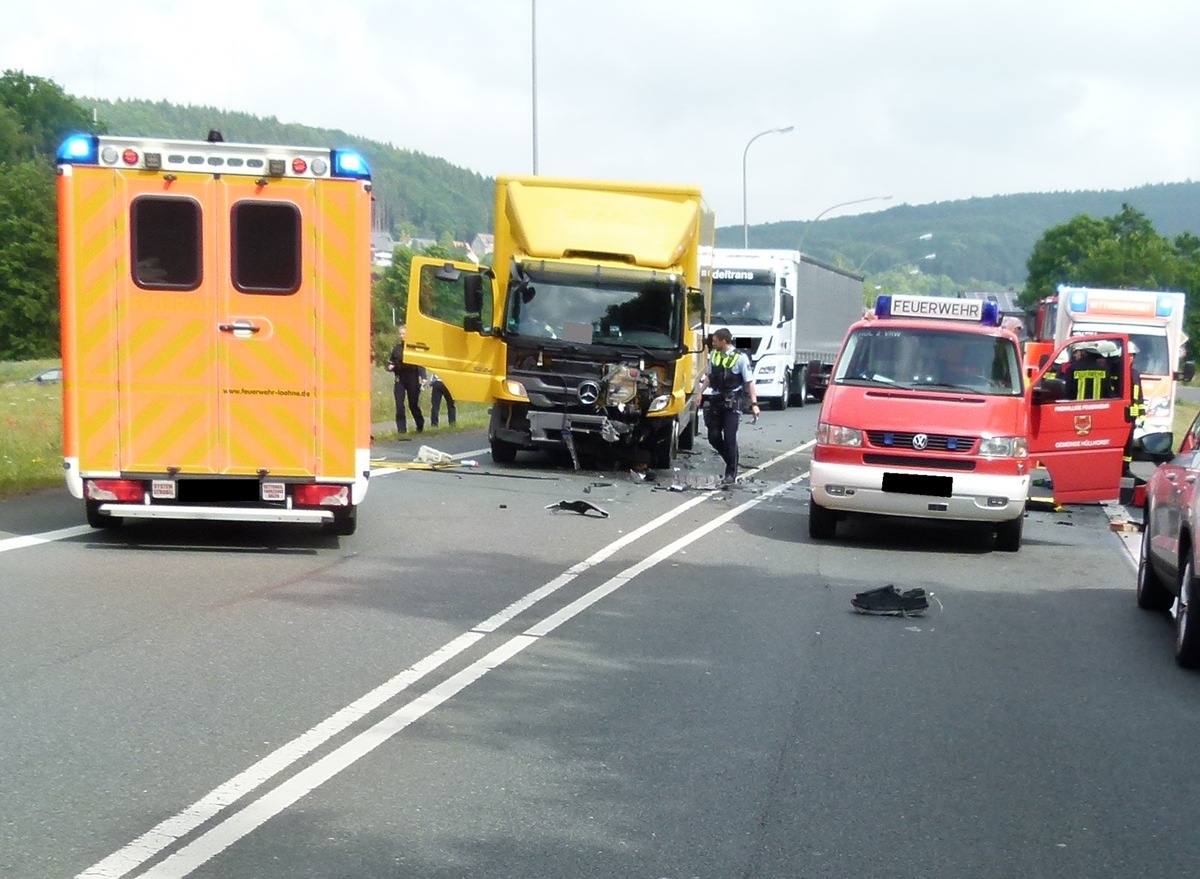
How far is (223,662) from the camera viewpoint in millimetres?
7621

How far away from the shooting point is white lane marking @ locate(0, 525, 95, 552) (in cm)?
1114

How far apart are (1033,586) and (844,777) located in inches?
231

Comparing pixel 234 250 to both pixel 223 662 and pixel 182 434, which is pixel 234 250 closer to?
pixel 182 434

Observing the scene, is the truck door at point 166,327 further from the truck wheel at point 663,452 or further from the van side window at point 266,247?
the truck wheel at point 663,452

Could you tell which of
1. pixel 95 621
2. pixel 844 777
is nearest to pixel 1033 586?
pixel 844 777

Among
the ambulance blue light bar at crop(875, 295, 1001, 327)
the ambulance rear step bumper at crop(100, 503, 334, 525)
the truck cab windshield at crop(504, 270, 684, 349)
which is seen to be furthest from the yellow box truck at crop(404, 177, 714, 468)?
the ambulance rear step bumper at crop(100, 503, 334, 525)

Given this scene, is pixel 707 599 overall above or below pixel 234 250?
below

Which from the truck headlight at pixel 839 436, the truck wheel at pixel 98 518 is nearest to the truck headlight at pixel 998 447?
the truck headlight at pixel 839 436

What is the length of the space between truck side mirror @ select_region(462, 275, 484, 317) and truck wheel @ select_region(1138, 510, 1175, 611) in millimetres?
9640

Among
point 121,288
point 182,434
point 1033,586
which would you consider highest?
point 121,288

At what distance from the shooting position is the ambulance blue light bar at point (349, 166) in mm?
10969

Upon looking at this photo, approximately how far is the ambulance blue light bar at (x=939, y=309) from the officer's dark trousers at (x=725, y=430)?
7.51ft

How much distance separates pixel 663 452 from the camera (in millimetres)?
19094

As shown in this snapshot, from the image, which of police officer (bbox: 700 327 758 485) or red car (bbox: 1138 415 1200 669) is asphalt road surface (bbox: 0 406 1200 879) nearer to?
red car (bbox: 1138 415 1200 669)
